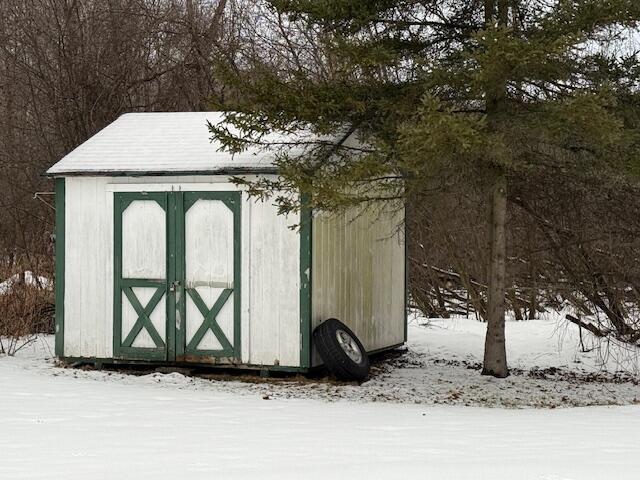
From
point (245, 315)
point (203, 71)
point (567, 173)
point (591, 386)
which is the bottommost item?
point (591, 386)

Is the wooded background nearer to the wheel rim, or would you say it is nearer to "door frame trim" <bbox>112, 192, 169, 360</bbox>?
"door frame trim" <bbox>112, 192, 169, 360</bbox>

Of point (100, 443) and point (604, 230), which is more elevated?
point (604, 230)

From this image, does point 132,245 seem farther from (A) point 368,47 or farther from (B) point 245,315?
(A) point 368,47

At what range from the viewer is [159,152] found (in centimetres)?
1189

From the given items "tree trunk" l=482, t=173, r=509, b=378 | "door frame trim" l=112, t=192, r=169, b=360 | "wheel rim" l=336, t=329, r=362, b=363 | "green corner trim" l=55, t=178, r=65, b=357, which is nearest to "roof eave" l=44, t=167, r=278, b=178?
"door frame trim" l=112, t=192, r=169, b=360

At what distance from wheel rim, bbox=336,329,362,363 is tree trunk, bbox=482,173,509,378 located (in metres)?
1.58

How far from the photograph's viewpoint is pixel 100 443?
282 inches

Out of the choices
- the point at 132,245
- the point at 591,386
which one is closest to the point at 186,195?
the point at 132,245

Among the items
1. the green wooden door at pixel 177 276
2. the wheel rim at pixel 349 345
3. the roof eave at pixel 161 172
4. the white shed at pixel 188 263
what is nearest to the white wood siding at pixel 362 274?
the white shed at pixel 188 263

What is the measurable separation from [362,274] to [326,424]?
4.34m

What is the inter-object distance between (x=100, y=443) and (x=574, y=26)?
6005 millimetres

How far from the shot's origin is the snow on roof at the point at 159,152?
11266mm

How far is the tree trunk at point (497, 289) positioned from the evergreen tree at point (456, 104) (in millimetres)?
15

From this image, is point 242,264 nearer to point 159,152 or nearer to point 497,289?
point 159,152
